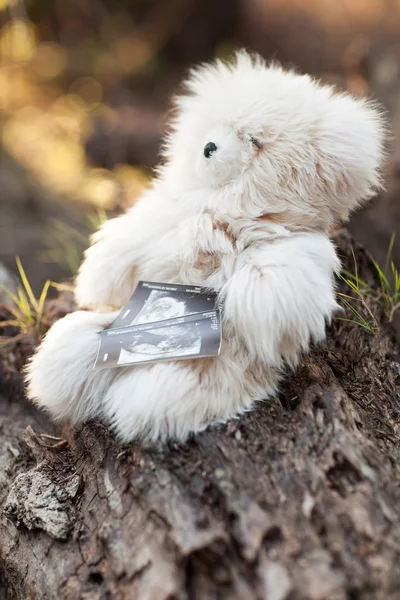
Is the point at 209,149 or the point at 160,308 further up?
the point at 209,149

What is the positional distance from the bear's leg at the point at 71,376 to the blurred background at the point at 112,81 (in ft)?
2.82

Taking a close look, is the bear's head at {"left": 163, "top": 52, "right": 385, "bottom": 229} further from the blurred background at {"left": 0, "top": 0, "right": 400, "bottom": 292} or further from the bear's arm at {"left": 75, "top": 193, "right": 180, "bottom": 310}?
the blurred background at {"left": 0, "top": 0, "right": 400, "bottom": 292}

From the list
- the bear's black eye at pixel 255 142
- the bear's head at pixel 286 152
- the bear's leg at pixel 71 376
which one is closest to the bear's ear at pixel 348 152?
the bear's head at pixel 286 152

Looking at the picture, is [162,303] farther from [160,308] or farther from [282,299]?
[282,299]

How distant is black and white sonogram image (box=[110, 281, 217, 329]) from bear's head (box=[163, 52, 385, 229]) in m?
0.19

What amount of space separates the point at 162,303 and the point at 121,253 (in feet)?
0.51

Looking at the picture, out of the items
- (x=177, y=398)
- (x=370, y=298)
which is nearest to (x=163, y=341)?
(x=177, y=398)

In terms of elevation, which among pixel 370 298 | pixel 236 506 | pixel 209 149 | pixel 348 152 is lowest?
pixel 236 506

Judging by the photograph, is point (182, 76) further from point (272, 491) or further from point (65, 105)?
point (272, 491)

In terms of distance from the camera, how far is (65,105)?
10.5ft

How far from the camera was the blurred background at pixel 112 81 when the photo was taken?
227cm

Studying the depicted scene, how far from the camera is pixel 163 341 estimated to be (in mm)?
999

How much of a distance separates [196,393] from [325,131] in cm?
59

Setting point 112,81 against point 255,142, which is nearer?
point 255,142
